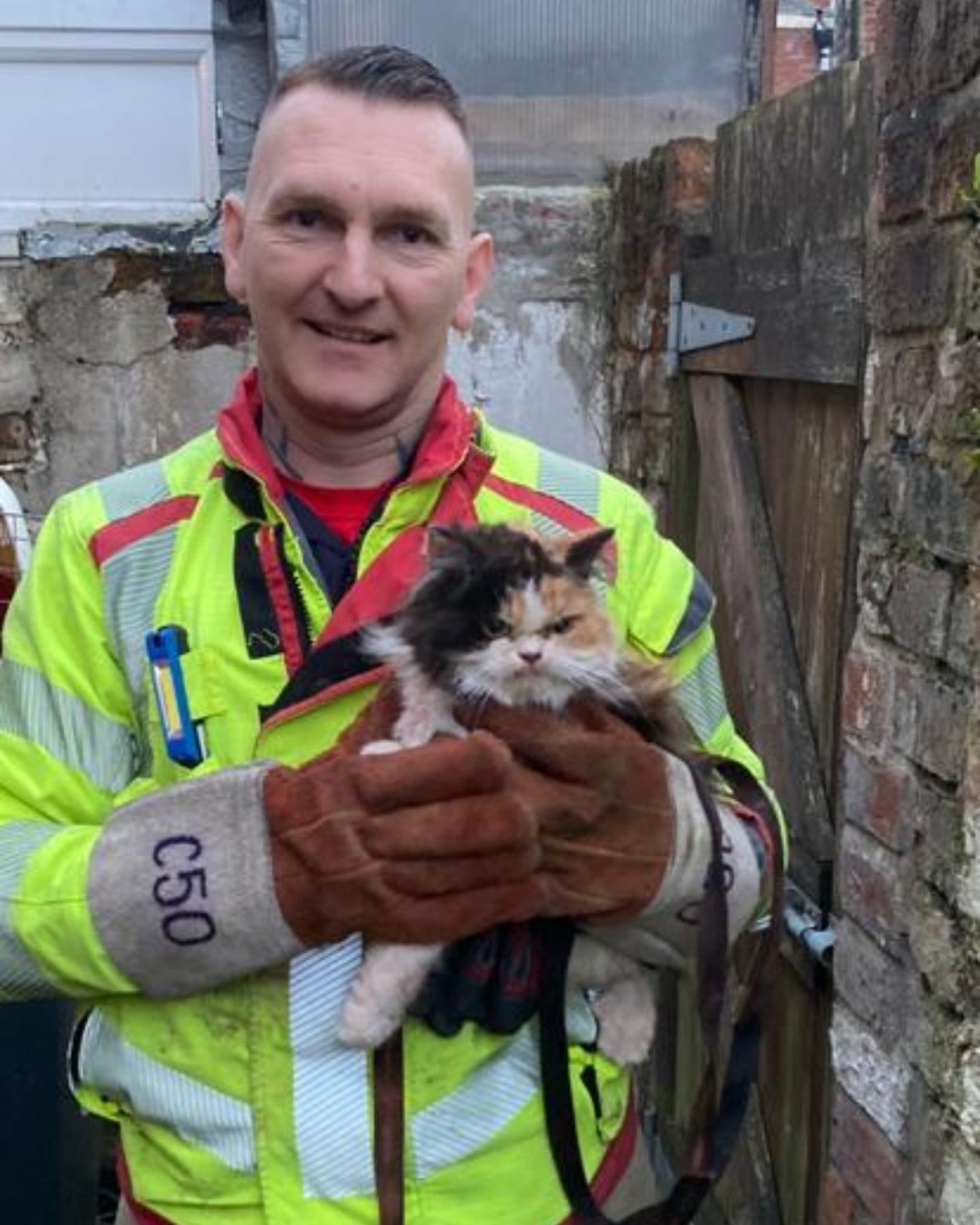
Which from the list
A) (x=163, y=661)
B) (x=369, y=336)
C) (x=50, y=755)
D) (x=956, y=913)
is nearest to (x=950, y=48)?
(x=369, y=336)

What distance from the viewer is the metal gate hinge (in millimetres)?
3809

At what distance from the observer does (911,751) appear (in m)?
2.47

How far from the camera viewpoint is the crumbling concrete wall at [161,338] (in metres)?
4.80

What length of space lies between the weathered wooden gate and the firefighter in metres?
1.27

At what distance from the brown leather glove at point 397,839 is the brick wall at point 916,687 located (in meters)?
0.86

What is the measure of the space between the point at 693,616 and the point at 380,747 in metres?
0.50

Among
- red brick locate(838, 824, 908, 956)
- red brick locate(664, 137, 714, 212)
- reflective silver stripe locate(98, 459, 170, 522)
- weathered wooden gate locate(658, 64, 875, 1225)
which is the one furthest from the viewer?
red brick locate(664, 137, 714, 212)

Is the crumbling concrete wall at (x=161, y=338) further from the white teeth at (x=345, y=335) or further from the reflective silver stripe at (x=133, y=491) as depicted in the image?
the white teeth at (x=345, y=335)

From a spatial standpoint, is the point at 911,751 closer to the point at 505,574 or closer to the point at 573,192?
the point at 505,574

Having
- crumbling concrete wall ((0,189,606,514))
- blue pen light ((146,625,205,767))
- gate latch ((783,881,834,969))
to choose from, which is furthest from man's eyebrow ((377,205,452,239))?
crumbling concrete wall ((0,189,606,514))

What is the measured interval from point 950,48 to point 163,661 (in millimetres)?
1526

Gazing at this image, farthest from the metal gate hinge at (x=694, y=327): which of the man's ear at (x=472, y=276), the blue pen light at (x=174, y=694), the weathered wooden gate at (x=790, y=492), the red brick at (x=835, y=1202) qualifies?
the blue pen light at (x=174, y=694)

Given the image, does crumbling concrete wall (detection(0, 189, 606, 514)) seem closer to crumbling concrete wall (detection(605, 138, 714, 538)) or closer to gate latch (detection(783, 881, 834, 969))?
crumbling concrete wall (detection(605, 138, 714, 538))

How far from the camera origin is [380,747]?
1858mm
